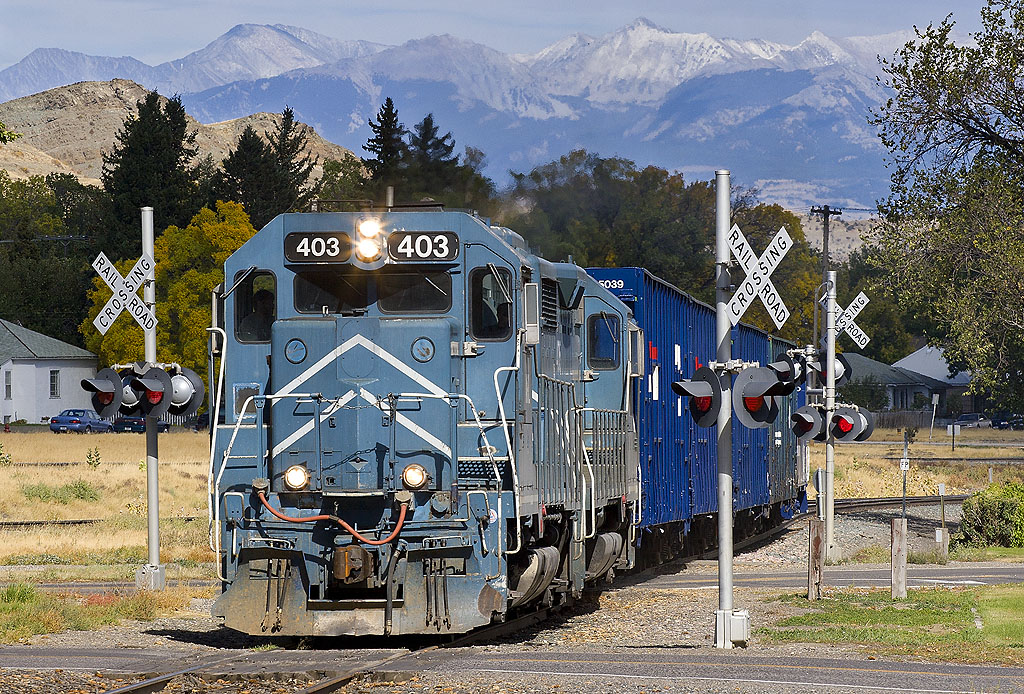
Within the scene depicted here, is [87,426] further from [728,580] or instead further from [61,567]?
→ [728,580]

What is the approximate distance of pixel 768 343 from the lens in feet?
97.3

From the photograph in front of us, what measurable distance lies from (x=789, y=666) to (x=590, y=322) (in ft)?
19.5

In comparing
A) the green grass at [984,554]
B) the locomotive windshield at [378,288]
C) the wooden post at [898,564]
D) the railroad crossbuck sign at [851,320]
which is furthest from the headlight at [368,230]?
the green grass at [984,554]

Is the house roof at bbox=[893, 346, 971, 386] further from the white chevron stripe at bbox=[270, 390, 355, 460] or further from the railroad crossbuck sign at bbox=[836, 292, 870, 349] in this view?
the white chevron stripe at bbox=[270, 390, 355, 460]

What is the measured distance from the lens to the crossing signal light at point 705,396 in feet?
43.7

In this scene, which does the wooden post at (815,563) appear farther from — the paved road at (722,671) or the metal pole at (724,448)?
the paved road at (722,671)

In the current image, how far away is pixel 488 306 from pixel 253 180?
Answer: 7465 cm

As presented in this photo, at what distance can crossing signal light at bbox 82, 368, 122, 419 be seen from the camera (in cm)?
1642

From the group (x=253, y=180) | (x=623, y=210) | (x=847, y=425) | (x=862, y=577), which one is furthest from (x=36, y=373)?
(x=862, y=577)

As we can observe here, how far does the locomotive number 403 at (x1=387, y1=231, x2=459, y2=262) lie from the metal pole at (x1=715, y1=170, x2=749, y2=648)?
2940 mm

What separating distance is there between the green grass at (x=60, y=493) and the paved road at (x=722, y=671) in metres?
26.9

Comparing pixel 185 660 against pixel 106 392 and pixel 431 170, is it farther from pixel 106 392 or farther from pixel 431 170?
pixel 431 170

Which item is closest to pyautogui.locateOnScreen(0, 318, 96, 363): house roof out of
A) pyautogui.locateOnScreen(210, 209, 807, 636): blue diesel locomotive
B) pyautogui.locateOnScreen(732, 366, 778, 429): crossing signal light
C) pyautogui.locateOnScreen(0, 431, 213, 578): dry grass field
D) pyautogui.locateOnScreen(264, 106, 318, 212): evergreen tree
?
pyautogui.locateOnScreen(264, 106, 318, 212): evergreen tree

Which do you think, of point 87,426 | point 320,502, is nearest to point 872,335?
point 87,426
